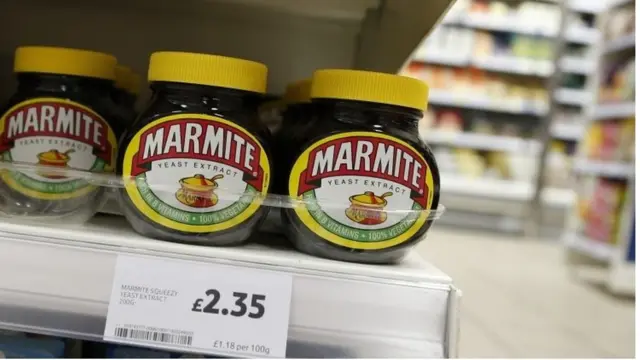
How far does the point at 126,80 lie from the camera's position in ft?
3.04

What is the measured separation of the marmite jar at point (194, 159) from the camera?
0.65m

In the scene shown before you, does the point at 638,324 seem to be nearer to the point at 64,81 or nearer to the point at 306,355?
the point at 306,355

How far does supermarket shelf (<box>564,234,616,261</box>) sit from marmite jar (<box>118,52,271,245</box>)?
8.85 feet

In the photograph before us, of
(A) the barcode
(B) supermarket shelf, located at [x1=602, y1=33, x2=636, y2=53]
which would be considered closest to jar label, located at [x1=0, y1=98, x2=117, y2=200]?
(A) the barcode

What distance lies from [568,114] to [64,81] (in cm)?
499

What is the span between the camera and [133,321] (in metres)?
0.59

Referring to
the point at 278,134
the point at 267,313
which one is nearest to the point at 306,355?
the point at 267,313

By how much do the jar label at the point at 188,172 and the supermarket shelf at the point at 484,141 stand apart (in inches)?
173

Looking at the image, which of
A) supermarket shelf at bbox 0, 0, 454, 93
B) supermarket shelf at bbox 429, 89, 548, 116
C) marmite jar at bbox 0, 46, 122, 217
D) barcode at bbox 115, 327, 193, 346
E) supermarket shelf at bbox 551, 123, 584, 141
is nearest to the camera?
barcode at bbox 115, 327, 193, 346

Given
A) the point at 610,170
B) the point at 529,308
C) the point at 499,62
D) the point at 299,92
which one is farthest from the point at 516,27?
the point at 299,92

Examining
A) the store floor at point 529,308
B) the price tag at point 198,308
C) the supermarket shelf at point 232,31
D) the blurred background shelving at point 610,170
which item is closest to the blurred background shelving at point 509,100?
the store floor at point 529,308

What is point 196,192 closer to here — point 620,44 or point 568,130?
point 620,44

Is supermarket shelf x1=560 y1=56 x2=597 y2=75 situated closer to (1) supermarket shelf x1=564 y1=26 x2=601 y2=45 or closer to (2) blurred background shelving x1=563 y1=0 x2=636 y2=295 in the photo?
(1) supermarket shelf x1=564 y1=26 x2=601 y2=45

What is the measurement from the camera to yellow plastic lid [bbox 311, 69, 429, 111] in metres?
0.67
